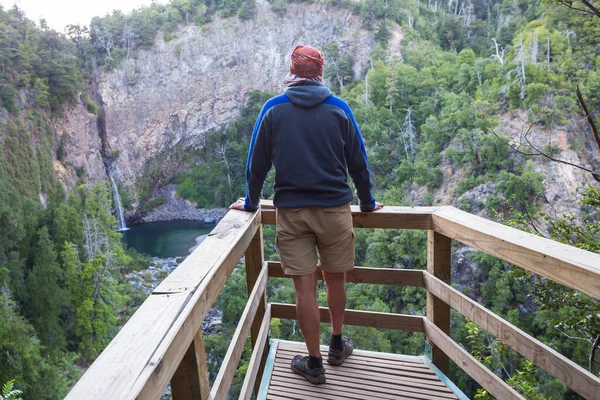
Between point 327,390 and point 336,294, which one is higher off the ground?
point 336,294

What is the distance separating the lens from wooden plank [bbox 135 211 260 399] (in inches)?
33.0

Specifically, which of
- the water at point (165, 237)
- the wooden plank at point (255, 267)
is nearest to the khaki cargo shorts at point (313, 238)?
the wooden plank at point (255, 267)

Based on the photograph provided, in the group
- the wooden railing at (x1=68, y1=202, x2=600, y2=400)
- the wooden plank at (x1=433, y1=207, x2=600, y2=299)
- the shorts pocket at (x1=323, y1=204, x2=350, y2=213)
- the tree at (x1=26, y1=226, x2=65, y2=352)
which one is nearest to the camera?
the wooden railing at (x1=68, y1=202, x2=600, y2=400)

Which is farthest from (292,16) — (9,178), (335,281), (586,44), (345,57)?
(335,281)

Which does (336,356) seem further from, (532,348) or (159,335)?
(159,335)

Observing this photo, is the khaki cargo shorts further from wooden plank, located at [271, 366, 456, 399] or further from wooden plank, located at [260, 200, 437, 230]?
wooden plank, located at [271, 366, 456, 399]

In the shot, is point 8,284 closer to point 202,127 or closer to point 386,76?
point 202,127

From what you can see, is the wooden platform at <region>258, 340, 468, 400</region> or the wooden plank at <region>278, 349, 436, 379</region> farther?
the wooden plank at <region>278, 349, 436, 379</region>

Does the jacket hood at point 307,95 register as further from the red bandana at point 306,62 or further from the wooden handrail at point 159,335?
the wooden handrail at point 159,335

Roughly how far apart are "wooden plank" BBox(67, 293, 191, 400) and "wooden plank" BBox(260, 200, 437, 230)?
131cm

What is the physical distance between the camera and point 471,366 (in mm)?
1837

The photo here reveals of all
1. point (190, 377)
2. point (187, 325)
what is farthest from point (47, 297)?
point (187, 325)

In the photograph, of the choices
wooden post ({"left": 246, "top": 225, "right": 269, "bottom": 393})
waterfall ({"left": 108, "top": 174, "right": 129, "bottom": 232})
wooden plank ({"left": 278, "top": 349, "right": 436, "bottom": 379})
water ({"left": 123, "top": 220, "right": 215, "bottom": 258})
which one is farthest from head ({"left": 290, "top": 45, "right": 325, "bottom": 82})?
waterfall ({"left": 108, "top": 174, "right": 129, "bottom": 232})

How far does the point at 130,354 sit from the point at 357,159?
53.0 inches
